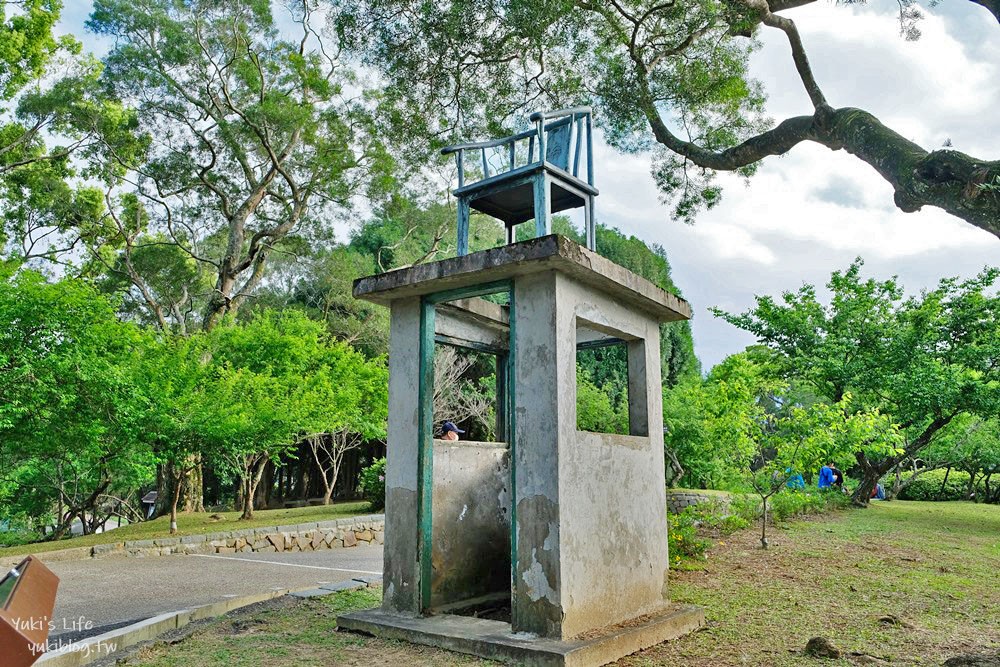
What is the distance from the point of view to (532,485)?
13.9 ft

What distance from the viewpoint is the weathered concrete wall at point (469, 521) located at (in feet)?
17.0

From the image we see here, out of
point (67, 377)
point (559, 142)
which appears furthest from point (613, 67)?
point (67, 377)

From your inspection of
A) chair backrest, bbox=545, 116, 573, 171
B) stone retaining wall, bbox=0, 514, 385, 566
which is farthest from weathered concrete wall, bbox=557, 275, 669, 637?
stone retaining wall, bbox=0, 514, 385, 566

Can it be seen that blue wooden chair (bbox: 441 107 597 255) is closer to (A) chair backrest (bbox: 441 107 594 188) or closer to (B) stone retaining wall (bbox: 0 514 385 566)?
(A) chair backrest (bbox: 441 107 594 188)

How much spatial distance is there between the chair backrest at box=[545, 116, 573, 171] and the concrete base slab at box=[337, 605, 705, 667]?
318cm

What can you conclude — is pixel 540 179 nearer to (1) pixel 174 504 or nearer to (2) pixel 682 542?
(2) pixel 682 542

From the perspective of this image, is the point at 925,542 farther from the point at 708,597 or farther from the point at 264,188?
the point at 264,188

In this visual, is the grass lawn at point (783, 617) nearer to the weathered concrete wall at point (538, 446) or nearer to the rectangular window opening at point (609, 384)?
the weathered concrete wall at point (538, 446)

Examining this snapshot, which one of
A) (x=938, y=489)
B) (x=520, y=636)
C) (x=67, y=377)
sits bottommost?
(x=938, y=489)

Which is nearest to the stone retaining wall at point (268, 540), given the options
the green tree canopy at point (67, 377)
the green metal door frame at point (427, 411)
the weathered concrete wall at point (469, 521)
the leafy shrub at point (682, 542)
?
the green tree canopy at point (67, 377)

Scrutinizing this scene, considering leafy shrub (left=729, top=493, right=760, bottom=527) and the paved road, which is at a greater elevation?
leafy shrub (left=729, top=493, right=760, bottom=527)

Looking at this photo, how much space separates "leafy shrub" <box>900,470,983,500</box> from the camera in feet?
70.1

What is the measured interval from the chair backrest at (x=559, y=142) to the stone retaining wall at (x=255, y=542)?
256 inches

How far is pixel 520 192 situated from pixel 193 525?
10.8 m
